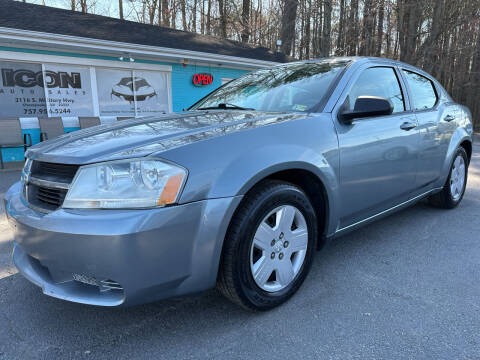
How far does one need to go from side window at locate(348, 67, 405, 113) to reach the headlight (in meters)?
1.59

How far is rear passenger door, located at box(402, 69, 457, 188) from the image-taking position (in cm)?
309

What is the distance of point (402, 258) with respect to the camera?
9.07ft

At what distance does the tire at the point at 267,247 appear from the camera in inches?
69.6

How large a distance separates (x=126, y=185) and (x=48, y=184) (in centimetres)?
52

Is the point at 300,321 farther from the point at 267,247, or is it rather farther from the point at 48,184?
the point at 48,184

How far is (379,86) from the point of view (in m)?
2.86

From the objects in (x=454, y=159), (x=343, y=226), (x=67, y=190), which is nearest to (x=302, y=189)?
(x=343, y=226)

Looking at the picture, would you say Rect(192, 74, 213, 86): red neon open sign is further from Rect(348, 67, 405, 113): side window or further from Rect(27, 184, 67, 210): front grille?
Rect(27, 184, 67, 210): front grille

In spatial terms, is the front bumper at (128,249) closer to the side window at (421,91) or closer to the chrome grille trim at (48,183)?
the chrome grille trim at (48,183)

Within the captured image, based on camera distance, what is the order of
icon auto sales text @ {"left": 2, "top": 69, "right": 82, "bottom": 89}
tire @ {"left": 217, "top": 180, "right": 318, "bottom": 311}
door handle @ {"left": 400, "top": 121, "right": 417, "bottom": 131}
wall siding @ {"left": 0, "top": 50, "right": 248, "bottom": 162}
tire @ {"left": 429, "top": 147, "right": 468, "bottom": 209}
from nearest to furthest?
1. tire @ {"left": 217, "top": 180, "right": 318, "bottom": 311}
2. door handle @ {"left": 400, "top": 121, "right": 417, "bottom": 131}
3. tire @ {"left": 429, "top": 147, "right": 468, "bottom": 209}
4. icon auto sales text @ {"left": 2, "top": 69, "right": 82, "bottom": 89}
5. wall siding @ {"left": 0, "top": 50, "right": 248, "bottom": 162}

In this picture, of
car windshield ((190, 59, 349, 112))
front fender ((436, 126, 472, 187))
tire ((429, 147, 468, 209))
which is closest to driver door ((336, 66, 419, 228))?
car windshield ((190, 59, 349, 112))

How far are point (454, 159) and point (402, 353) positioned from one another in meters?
2.90

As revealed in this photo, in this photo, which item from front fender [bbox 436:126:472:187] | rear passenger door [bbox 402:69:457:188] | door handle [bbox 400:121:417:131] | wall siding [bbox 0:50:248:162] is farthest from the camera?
wall siding [bbox 0:50:248:162]

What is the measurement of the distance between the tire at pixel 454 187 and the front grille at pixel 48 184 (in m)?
3.87
